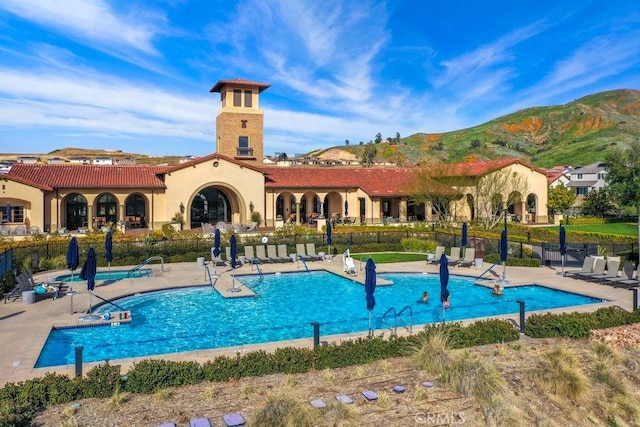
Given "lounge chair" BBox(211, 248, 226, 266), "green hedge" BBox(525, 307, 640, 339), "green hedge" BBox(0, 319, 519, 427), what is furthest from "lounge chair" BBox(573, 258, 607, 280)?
"lounge chair" BBox(211, 248, 226, 266)

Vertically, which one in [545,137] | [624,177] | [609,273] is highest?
[545,137]

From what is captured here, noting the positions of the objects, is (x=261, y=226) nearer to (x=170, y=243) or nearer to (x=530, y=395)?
(x=170, y=243)

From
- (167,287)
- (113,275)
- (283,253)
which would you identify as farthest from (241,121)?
(167,287)

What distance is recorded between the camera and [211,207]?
4281cm

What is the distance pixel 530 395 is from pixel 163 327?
33.5 feet

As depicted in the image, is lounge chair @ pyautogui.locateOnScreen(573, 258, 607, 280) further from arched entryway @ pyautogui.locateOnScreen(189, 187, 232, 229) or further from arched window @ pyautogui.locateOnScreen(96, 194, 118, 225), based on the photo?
arched window @ pyautogui.locateOnScreen(96, 194, 118, 225)

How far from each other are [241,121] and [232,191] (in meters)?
8.50

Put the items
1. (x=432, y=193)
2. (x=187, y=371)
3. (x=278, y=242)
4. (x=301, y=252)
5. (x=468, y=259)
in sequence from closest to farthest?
(x=187, y=371), (x=468, y=259), (x=301, y=252), (x=278, y=242), (x=432, y=193)

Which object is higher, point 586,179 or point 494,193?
point 586,179

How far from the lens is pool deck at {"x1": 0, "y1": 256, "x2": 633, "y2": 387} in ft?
34.9

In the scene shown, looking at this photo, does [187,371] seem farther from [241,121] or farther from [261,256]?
[241,121]

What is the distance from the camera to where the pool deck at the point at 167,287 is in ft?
34.9

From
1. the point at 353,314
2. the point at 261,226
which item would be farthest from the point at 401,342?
the point at 261,226

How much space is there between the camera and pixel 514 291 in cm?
1891
